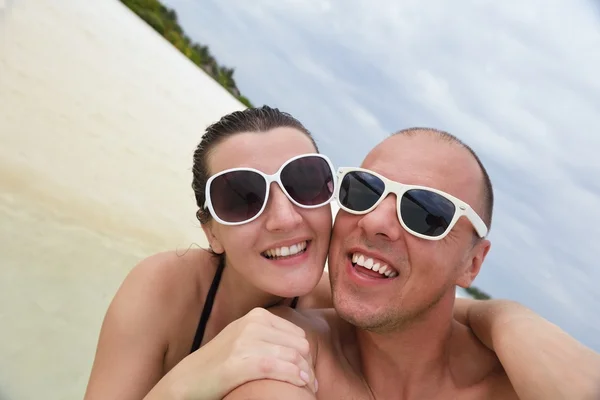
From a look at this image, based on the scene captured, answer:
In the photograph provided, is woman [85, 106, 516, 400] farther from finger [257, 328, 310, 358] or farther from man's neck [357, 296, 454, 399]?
man's neck [357, 296, 454, 399]

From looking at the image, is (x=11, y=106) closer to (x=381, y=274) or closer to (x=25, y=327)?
(x=25, y=327)

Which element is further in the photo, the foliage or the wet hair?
the foliage

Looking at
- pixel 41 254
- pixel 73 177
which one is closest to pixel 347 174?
pixel 41 254

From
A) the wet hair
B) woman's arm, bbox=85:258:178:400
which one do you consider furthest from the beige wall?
the wet hair

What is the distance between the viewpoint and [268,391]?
1.18m

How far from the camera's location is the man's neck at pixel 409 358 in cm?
185

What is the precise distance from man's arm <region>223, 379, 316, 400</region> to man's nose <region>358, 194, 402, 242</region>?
0.60 m

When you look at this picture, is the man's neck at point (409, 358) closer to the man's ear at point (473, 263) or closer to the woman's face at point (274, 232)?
the man's ear at point (473, 263)

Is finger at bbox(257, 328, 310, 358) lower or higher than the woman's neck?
higher

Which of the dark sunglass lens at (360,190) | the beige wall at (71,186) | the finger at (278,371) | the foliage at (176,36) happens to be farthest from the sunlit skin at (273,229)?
the foliage at (176,36)

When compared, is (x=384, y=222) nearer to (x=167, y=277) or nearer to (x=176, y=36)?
(x=167, y=277)

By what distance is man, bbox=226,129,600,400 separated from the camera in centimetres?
169

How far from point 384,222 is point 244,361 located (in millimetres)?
656

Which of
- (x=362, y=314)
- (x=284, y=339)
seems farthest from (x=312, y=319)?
(x=284, y=339)
